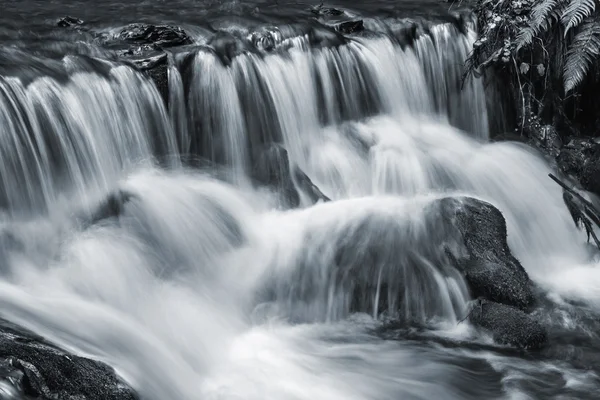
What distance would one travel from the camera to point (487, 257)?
22.8ft

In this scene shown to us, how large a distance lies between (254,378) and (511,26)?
17.6 feet

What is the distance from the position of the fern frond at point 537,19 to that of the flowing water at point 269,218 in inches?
36.4

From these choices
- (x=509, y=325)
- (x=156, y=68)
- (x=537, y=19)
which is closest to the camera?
(x=509, y=325)

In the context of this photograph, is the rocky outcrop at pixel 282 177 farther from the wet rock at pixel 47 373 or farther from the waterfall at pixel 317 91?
the wet rock at pixel 47 373

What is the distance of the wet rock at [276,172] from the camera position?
8062 millimetres

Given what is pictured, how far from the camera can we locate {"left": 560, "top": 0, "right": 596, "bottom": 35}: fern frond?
8.62 metres

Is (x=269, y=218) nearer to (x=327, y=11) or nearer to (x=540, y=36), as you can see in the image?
(x=327, y=11)

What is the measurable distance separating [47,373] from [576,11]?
22.1 feet

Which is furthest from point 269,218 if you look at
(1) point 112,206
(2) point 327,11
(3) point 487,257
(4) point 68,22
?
(2) point 327,11

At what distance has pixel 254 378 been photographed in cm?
589

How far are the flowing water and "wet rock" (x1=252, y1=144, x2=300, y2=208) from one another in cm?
12

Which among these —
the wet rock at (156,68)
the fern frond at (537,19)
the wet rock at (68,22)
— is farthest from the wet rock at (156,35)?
the fern frond at (537,19)

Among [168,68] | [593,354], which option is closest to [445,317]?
[593,354]

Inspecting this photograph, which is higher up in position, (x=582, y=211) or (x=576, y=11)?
(x=576, y=11)
